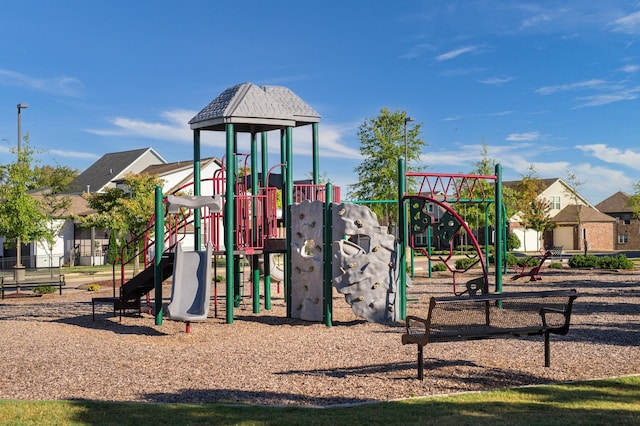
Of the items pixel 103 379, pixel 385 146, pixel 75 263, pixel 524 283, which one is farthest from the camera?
pixel 75 263

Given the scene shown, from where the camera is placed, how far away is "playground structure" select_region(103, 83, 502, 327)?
44.7 ft

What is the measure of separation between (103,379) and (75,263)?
3674 centimetres

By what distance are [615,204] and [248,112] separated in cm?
7117

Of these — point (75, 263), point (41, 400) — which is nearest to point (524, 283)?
point (41, 400)

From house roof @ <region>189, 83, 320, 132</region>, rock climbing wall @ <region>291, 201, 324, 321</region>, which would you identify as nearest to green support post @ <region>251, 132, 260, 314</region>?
house roof @ <region>189, 83, 320, 132</region>

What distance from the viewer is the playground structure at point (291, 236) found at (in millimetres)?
13633

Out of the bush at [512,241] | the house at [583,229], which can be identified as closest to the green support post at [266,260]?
the bush at [512,241]

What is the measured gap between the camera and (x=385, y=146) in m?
39.9

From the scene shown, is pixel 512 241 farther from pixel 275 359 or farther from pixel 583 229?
pixel 275 359

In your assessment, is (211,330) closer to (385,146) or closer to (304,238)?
(304,238)

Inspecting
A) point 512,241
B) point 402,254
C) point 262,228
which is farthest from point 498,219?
point 512,241

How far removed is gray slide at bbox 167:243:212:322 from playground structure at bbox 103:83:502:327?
2 cm

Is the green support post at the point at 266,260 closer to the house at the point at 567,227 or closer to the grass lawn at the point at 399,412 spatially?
the grass lawn at the point at 399,412

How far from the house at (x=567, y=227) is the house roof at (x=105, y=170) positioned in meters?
33.2
